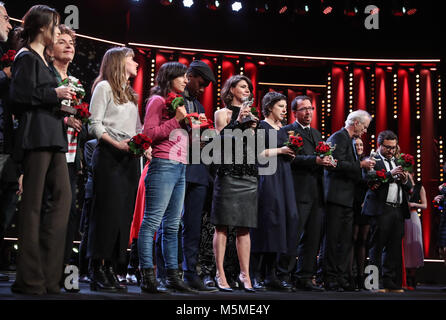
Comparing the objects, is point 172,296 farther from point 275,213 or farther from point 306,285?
point 306,285

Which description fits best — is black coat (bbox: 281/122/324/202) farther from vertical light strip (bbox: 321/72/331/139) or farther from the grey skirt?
vertical light strip (bbox: 321/72/331/139)

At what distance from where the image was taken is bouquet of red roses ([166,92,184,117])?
3.77m

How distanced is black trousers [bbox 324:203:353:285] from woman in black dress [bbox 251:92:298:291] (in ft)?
1.82

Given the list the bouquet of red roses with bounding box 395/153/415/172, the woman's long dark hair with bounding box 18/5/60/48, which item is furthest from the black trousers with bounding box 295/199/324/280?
the woman's long dark hair with bounding box 18/5/60/48

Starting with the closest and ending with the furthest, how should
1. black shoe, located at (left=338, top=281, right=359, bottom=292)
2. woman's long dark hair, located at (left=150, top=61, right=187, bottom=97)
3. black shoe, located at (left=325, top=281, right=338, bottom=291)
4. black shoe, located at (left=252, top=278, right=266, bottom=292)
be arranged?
woman's long dark hair, located at (left=150, top=61, right=187, bottom=97) < black shoe, located at (left=252, top=278, right=266, bottom=292) < black shoe, located at (left=325, top=281, right=338, bottom=291) < black shoe, located at (left=338, top=281, right=359, bottom=292)

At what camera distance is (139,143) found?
11.5ft

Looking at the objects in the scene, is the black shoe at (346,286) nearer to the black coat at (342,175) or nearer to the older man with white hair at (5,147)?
the black coat at (342,175)

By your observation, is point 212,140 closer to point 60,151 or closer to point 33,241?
point 60,151

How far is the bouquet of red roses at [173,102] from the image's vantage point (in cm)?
377

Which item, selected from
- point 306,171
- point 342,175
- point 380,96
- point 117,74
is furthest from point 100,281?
point 380,96

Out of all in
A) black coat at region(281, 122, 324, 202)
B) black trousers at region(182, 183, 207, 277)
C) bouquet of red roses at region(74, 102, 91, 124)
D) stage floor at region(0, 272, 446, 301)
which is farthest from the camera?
black coat at region(281, 122, 324, 202)

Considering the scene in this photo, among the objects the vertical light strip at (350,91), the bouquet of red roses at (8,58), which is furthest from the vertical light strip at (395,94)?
the bouquet of red roses at (8,58)
